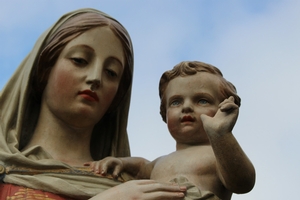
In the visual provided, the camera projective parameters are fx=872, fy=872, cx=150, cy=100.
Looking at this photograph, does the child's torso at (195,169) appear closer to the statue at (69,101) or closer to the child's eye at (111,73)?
the statue at (69,101)

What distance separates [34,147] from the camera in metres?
8.07

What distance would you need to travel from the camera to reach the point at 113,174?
319 inches

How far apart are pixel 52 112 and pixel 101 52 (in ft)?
2.51

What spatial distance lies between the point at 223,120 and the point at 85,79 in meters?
1.71

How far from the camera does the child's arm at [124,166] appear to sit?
26.6 feet

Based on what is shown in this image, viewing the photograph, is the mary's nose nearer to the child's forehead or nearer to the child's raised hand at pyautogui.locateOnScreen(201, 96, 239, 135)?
the child's forehead

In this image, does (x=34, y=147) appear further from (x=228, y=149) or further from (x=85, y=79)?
(x=228, y=149)

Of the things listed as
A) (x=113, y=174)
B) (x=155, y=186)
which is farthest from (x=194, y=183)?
(x=113, y=174)

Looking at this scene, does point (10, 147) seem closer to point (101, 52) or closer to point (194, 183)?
point (101, 52)

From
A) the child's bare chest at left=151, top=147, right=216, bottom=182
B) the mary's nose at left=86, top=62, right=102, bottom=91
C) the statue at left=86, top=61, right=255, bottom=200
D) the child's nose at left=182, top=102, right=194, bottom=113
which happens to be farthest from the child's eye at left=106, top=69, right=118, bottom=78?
the child's bare chest at left=151, top=147, right=216, bottom=182

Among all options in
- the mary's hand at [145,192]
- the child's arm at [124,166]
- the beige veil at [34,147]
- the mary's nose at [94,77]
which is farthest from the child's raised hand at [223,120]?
the mary's nose at [94,77]

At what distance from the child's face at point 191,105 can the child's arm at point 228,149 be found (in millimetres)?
566

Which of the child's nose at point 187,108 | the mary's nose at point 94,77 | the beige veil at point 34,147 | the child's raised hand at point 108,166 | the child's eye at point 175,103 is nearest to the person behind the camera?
the beige veil at point 34,147

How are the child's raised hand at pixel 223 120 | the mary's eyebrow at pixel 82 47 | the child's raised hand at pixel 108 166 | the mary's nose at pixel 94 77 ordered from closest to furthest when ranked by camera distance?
the child's raised hand at pixel 223 120 < the child's raised hand at pixel 108 166 < the mary's nose at pixel 94 77 < the mary's eyebrow at pixel 82 47
